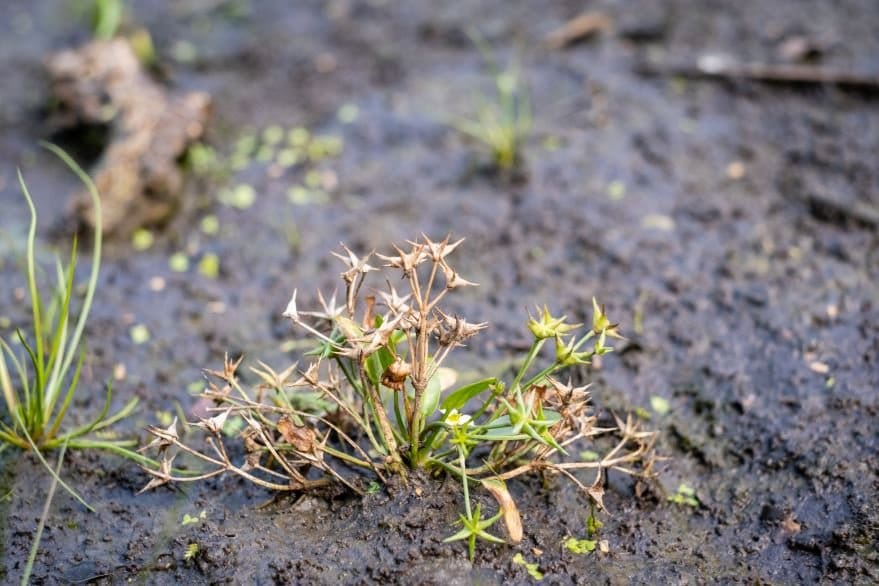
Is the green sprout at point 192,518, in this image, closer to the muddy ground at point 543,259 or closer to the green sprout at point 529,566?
the muddy ground at point 543,259

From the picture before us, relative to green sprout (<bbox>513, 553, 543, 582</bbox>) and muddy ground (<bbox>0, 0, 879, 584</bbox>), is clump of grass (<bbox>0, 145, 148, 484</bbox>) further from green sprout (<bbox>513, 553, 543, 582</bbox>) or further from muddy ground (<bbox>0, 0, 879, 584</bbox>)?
green sprout (<bbox>513, 553, 543, 582</bbox>)

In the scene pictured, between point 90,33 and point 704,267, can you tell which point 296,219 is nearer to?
point 704,267

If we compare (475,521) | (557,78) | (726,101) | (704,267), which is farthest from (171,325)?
(726,101)

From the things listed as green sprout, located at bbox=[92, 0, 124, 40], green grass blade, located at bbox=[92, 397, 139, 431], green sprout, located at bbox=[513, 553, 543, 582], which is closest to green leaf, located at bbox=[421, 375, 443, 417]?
green sprout, located at bbox=[513, 553, 543, 582]

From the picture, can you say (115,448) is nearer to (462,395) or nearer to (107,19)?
(462,395)

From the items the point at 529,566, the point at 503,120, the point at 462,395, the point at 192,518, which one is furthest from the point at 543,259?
the point at 192,518
